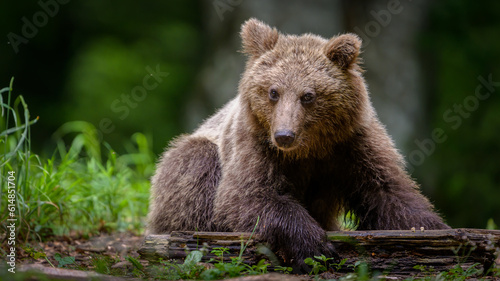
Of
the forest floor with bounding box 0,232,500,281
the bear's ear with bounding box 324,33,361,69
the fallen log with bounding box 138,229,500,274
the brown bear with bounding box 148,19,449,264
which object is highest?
the bear's ear with bounding box 324,33,361,69

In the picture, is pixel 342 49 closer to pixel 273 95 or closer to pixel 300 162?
pixel 273 95

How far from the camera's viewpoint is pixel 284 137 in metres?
4.21

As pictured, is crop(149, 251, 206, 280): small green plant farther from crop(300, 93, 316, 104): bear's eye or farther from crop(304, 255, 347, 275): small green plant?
crop(300, 93, 316, 104): bear's eye

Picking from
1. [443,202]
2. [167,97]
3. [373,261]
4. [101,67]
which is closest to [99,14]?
[101,67]

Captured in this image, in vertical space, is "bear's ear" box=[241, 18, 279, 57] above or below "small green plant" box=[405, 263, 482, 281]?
above

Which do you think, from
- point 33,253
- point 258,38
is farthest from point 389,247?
point 33,253

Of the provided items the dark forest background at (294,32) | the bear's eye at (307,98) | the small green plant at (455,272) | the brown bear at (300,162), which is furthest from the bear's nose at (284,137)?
the dark forest background at (294,32)

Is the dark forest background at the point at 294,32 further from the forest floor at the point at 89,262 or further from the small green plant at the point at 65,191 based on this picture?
the forest floor at the point at 89,262

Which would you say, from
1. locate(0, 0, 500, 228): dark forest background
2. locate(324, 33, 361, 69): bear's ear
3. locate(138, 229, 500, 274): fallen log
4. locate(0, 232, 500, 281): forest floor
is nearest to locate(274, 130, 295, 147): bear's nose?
locate(138, 229, 500, 274): fallen log

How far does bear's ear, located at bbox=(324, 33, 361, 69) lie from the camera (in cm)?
468

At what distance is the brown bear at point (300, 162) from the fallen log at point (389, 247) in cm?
19

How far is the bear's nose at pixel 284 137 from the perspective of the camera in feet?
13.8

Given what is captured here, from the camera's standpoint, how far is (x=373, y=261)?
4047 millimetres

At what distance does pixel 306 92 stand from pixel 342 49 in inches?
21.0
